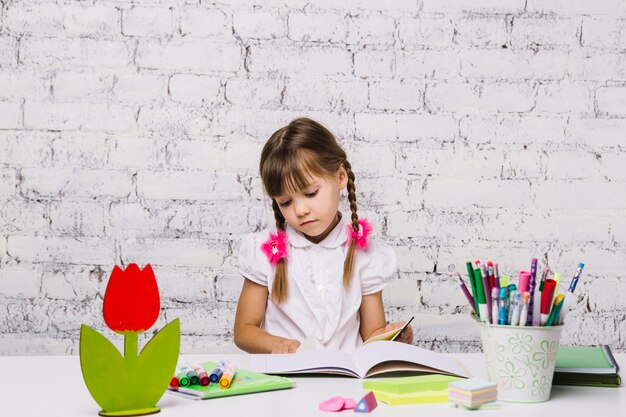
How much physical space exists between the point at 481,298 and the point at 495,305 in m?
0.02

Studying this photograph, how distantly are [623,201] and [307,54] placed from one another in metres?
0.99

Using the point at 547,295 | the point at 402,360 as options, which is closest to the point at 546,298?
the point at 547,295

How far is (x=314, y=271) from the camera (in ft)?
6.47

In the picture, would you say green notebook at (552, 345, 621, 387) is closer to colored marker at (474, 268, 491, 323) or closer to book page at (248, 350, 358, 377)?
colored marker at (474, 268, 491, 323)

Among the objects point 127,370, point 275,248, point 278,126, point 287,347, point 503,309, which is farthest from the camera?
point 278,126

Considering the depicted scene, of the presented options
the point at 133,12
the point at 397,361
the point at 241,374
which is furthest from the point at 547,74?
the point at 241,374

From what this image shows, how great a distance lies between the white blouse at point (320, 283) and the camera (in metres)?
1.95

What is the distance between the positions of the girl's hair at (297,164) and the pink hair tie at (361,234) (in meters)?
0.01

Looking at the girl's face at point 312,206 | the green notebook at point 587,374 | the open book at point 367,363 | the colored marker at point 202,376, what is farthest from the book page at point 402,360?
the girl's face at point 312,206

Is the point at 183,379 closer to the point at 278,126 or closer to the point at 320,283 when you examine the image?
the point at 320,283

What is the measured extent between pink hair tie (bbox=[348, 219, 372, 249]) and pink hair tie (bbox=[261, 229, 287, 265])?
161mm

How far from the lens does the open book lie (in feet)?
3.97

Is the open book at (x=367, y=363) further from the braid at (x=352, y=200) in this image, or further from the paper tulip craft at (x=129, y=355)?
the braid at (x=352, y=200)

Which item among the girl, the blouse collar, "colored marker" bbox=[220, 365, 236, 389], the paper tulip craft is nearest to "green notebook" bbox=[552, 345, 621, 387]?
"colored marker" bbox=[220, 365, 236, 389]
